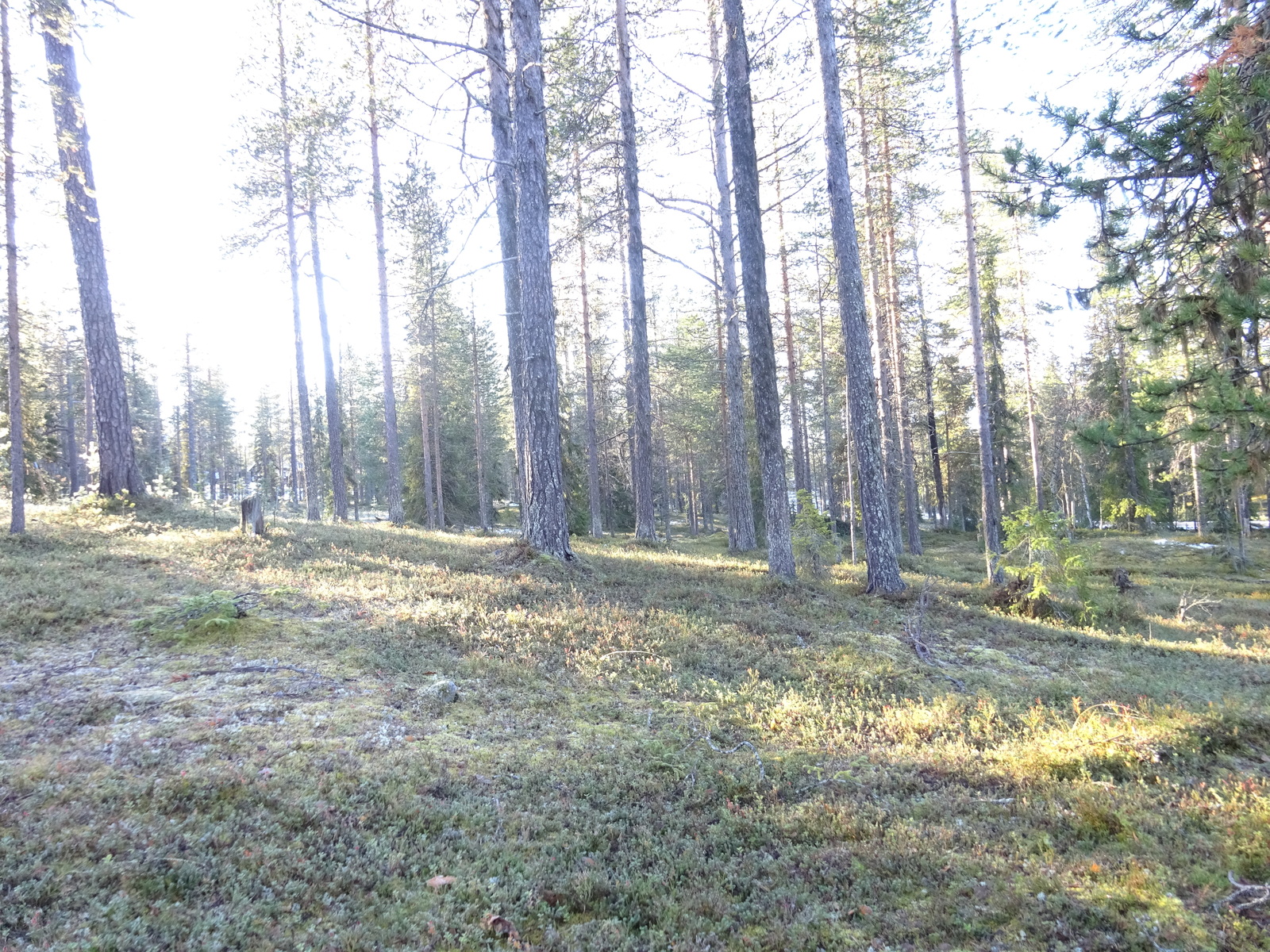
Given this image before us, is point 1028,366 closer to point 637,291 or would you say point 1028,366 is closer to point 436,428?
point 637,291

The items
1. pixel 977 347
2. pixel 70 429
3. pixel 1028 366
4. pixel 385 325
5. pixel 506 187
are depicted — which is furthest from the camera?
pixel 70 429

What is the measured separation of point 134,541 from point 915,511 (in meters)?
25.0

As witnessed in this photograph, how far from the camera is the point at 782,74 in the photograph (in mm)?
14148

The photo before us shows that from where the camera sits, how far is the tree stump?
12.6 meters

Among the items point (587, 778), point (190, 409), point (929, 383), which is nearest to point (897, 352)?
point (929, 383)

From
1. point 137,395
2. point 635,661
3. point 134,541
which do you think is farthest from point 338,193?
point 137,395

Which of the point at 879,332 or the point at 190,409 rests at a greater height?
the point at 190,409

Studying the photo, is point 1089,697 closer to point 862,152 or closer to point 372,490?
point 862,152

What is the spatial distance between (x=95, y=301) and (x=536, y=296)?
10268mm

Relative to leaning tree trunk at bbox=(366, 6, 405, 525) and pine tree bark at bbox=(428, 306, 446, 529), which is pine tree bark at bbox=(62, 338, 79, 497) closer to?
pine tree bark at bbox=(428, 306, 446, 529)

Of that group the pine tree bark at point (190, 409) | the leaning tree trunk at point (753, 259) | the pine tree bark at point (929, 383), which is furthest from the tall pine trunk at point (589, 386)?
the pine tree bark at point (190, 409)

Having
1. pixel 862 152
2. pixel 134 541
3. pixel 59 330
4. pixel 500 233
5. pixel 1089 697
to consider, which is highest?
pixel 59 330

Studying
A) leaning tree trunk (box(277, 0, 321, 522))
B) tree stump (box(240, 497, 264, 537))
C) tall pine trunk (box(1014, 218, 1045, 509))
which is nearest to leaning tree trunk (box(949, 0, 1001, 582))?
tall pine trunk (box(1014, 218, 1045, 509))

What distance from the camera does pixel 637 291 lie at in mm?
17891
